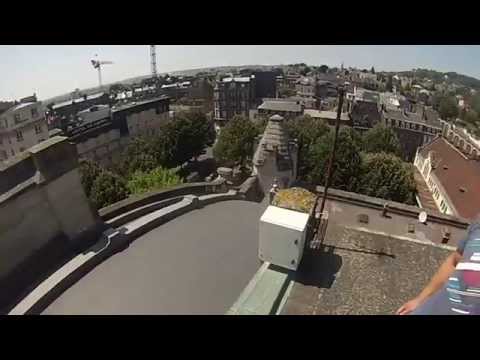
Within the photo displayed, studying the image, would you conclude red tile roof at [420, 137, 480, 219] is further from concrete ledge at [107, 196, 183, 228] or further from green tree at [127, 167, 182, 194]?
concrete ledge at [107, 196, 183, 228]

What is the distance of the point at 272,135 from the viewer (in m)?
9.12

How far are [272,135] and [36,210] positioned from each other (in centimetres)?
602

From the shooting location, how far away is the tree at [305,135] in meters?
16.4

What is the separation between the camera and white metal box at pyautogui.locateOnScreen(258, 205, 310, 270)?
4996 millimetres

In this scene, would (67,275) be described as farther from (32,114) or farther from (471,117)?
(471,117)

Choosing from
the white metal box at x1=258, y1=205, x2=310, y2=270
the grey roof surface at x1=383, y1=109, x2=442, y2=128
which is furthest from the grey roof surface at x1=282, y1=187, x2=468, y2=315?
the grey roof surface at x1=383, y1=109, x2=442, y2=128

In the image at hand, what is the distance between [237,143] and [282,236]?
14417 millimetres

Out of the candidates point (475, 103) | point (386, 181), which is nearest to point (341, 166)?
point (386, 181)

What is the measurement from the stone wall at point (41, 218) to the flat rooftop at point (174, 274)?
0.63 metres

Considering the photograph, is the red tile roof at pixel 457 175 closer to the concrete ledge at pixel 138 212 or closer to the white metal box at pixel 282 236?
the white metal box at pixel 282 236

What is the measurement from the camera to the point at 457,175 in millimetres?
19562

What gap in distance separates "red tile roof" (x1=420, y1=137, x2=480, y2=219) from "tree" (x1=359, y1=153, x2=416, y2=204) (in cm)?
275
